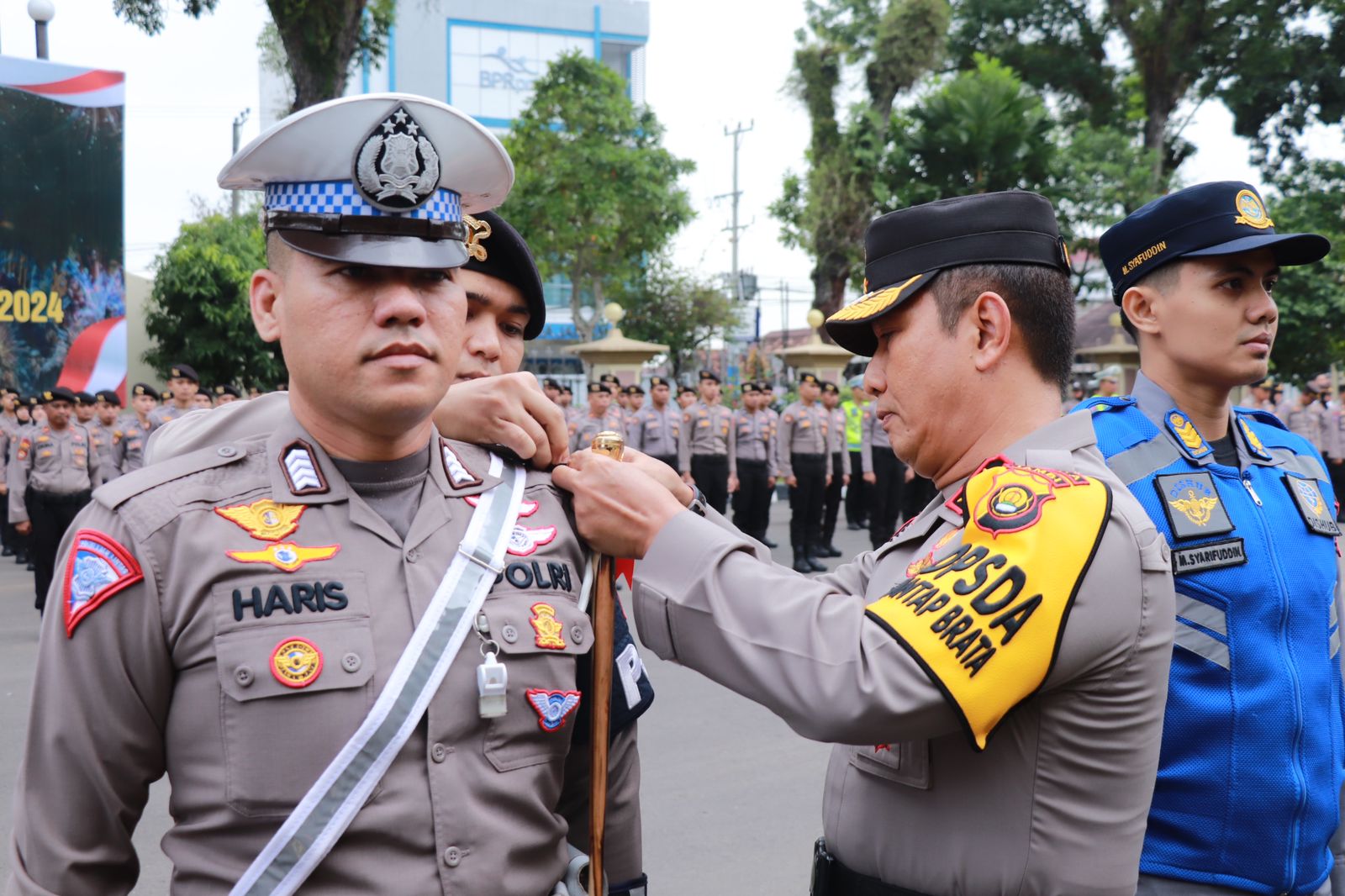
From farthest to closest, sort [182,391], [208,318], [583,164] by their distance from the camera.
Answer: [583,164] → [208,318] → [182,391]

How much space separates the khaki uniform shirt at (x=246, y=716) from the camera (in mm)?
1373

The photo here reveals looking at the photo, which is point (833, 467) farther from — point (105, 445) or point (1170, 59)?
point (1170, 59)

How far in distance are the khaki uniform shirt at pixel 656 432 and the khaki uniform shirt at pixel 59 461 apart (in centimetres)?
613

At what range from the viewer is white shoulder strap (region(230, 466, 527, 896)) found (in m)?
1.34

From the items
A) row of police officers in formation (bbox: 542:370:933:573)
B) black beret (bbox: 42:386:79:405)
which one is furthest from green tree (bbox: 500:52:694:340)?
black beret (bbox: 42:386:79:405)

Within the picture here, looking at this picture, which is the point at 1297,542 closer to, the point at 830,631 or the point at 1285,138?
the point at 830,631

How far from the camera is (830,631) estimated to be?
152 cm

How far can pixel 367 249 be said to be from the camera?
1479mm

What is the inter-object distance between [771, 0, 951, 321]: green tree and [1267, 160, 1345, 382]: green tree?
7.28m

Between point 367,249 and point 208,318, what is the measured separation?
67.7 ft

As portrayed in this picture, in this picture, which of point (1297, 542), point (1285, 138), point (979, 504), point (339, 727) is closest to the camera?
point (339, 727)

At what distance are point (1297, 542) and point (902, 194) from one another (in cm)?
→ 1870

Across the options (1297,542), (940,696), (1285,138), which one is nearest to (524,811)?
(940,696)

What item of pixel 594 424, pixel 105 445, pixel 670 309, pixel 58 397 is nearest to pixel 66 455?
pixel 58 397
